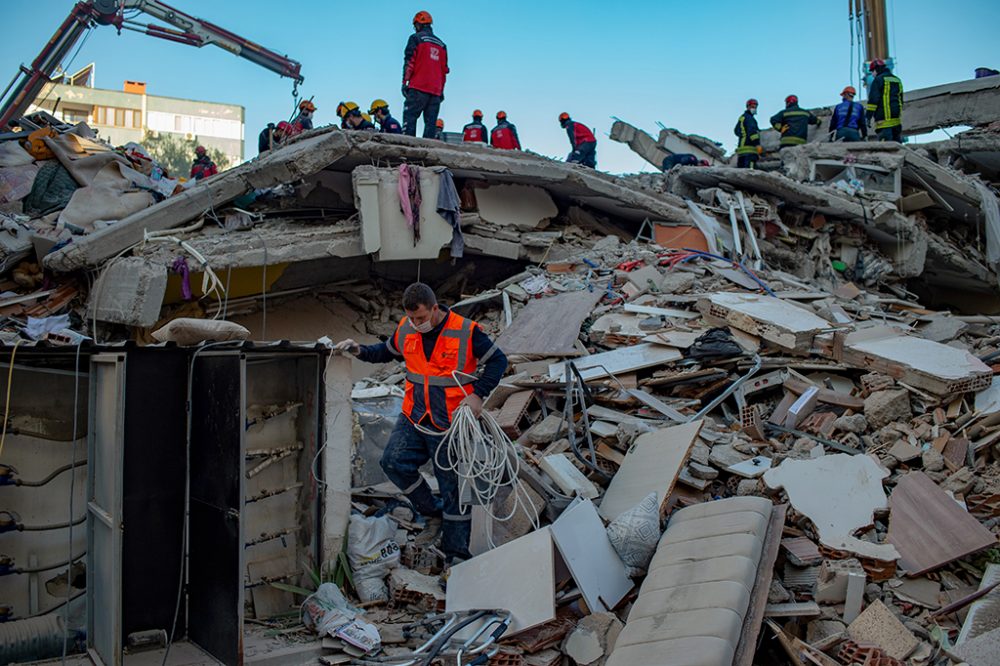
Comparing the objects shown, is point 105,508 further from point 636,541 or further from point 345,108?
point 345,108

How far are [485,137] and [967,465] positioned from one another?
10.4m

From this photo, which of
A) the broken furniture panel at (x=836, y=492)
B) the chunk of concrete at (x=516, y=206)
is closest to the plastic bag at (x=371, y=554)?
the broken furniture panel at (x=836, y=492)

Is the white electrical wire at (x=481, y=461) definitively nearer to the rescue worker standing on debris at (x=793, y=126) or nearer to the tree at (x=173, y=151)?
the rescue worker standing on debris at (x=793, y=126)

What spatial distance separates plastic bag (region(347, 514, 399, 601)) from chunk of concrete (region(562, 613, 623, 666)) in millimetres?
1167

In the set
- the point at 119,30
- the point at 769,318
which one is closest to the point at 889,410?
the point at 769,318

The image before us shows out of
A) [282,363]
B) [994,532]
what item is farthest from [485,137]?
[994,532]

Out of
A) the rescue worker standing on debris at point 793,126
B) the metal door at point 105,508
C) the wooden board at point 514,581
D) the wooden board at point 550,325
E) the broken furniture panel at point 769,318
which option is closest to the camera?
the metal door at point 105,508

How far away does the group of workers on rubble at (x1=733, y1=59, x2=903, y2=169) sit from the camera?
1330 cm

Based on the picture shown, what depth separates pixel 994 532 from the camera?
4.40m

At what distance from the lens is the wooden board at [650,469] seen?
Answer: 15.2 ft

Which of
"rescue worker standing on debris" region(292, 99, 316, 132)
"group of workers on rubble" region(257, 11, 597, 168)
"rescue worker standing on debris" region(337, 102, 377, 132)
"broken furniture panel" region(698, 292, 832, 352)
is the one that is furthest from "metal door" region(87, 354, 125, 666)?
"rescue worker standing on debris" region(292, 99, 316, 132)

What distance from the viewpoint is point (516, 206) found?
10.6 metres

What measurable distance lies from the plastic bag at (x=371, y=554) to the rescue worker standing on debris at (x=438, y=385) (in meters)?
0.30

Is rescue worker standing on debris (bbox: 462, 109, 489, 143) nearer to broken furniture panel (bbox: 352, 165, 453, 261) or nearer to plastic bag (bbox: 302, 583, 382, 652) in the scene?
broken furniture panel (bbox: 352, 165, 453, 261)
